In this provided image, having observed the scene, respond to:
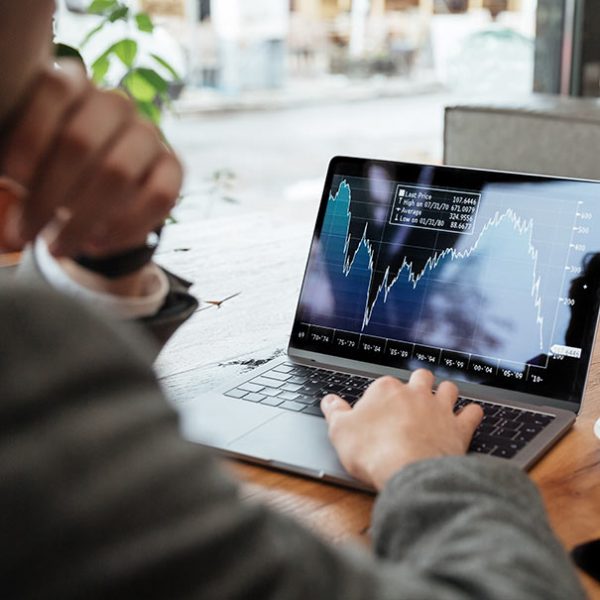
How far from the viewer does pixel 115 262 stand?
2.57 ft

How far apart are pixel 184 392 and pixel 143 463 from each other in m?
0.64

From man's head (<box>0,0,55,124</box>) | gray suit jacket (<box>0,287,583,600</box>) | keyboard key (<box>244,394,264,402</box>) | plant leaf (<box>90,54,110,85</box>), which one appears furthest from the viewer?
plant leaf (<box>90,54,110,85</box>)

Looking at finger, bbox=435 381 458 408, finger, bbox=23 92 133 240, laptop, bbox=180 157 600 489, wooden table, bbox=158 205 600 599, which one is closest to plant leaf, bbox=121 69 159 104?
wooden table, bbox=158 205 600 599

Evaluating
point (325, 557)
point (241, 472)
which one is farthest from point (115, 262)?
point (325, 557)

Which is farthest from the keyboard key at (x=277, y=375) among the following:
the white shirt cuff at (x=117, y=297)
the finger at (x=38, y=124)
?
the finger at (x=38, y=124)

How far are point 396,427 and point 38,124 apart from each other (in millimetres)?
362

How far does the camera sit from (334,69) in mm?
10672

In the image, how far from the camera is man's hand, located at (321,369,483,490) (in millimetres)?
741

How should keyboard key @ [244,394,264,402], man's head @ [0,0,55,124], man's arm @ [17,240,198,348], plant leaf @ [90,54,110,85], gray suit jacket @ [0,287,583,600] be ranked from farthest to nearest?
plant leaf @ [90,54,110,85]
keyboard key @ [244,394,264,402]
man's arm @ [17,240,198,348]
man's head @ [0,0,55,124]
gray suit jacket @ [0,287,583,600]

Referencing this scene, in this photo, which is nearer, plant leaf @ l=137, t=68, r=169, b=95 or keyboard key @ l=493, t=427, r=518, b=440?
keyboard key @ l=493, t=427, r=518, b=440

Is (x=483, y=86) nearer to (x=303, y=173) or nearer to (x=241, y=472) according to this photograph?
(x=303, y=173)

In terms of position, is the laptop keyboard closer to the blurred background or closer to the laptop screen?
the laptop screen

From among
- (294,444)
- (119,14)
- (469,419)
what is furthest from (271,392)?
(119,14)

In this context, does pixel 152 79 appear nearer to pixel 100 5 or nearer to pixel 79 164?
pixel 100 5
